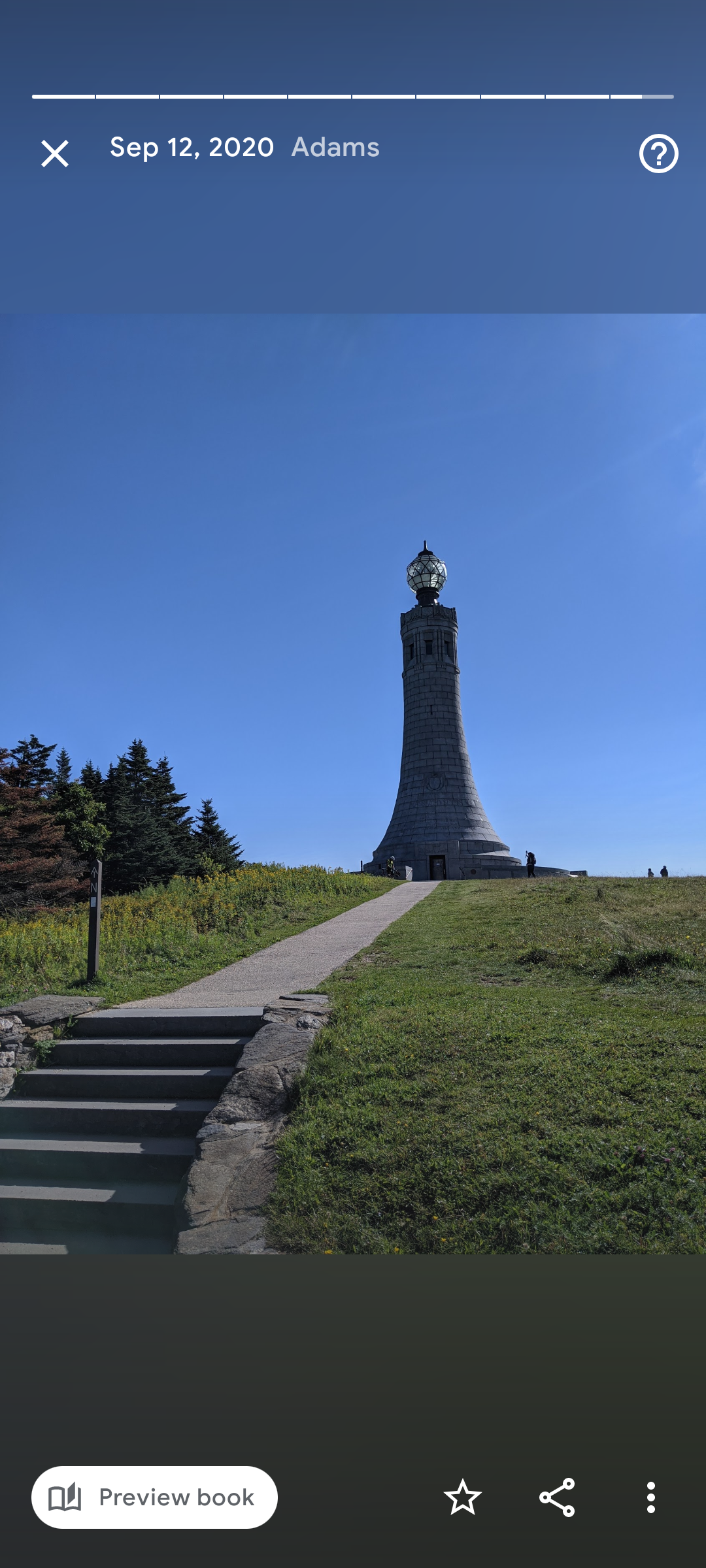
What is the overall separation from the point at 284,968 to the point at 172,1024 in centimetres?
315

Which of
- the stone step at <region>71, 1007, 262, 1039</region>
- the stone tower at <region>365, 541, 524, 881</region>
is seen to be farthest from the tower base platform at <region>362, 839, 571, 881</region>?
the stone step at <region>71, 1007, 262, 1039</region>

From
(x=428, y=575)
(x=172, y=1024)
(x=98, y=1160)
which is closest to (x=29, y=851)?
(x=172, y=1024)

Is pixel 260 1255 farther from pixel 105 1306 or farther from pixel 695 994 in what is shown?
pixel 695 994

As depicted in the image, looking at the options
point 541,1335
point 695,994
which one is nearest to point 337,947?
point 695,994

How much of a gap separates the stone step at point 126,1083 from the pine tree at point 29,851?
14.8m

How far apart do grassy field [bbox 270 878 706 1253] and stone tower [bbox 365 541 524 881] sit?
26.1 metres

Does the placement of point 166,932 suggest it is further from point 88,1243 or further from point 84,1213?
point 88,1243

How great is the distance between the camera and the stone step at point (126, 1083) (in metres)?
6.26

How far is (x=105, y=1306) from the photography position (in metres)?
3.65

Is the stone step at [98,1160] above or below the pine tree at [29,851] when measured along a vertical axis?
below

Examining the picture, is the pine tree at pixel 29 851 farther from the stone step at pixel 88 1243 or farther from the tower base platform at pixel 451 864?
the stone step at pixel 88 1243

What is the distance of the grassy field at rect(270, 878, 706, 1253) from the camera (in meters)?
Result: 4.15

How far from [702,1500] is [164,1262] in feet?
9.17

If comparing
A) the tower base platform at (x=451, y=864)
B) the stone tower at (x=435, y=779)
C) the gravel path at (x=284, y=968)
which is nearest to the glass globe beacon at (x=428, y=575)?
the stone tower at (x=435, y=779)
